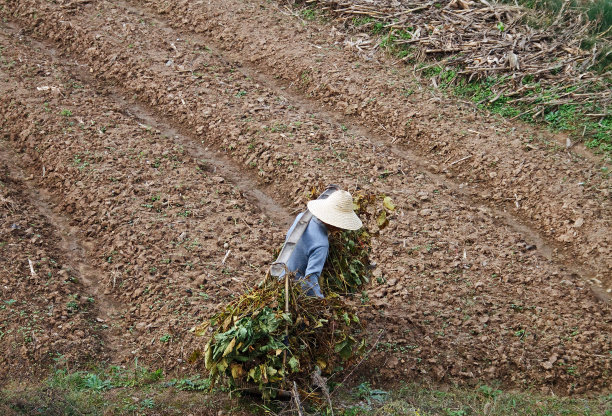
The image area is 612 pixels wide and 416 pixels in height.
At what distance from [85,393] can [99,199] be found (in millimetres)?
2932

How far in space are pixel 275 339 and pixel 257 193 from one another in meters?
3.65

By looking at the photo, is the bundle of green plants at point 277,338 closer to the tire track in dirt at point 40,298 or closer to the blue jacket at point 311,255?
the blue jacket at point 311,255

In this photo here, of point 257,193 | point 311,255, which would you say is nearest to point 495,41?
point 257,193

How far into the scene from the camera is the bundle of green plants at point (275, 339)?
13.9 ft

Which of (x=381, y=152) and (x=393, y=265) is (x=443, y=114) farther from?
(x=393, y=265)

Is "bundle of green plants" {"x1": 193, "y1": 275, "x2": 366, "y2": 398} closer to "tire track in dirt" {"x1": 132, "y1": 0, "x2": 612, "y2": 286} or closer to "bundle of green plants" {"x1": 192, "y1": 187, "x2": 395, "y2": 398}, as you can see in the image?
"bundle of green plants" {"x1": 192, "y1": 187, "x2": 395, "y2": 398}

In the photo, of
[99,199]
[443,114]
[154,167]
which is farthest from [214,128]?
[443,114]

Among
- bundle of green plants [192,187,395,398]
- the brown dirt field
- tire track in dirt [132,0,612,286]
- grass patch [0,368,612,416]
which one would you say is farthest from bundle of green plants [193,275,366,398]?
tire track in dirt [132,0,612,286]

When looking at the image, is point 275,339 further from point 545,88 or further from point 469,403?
point 545,88

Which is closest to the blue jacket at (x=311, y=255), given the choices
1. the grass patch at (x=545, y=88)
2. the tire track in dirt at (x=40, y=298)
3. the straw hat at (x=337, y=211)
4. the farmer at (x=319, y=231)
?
the farmer at (x=319, y=231)

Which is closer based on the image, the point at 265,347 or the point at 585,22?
the point at 265,347

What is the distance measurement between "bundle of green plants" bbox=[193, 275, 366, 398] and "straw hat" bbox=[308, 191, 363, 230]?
1.87 ft

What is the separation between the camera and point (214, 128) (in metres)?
8.60

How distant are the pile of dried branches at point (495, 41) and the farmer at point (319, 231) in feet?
17.5
